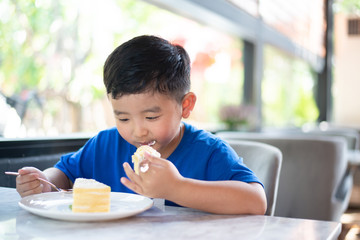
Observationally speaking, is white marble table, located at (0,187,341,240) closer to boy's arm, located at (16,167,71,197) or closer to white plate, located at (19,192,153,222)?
white plate, located at (19,192,153,222)

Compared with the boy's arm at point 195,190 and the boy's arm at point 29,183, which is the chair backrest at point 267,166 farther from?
the boy's arm at point 29,183

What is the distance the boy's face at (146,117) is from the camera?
3.76 ft

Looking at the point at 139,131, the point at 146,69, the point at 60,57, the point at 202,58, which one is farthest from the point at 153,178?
the point at 202,58

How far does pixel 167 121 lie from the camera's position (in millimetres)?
1196

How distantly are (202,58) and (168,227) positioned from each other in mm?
2792

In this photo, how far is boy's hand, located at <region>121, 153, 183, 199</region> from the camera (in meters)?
0.91

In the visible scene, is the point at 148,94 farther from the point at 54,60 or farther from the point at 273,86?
the point at 273,86

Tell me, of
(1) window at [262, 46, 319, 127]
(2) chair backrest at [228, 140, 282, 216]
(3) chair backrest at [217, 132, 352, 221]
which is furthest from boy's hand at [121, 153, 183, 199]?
(1) window at [262, 46, 319, 127]

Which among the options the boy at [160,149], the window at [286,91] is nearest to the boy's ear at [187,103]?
the boy at [160,149]

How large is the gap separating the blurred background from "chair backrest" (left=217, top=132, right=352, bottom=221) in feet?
2.67

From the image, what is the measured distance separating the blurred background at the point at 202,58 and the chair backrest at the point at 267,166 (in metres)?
0.94

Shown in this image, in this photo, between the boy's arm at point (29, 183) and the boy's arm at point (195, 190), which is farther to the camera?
the boy's arm at point (29, 183)

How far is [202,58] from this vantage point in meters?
3.52

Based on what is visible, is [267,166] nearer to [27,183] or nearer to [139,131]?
[139,131]
